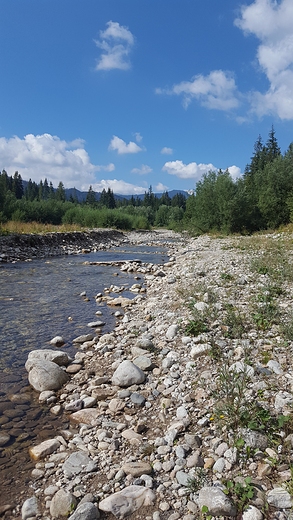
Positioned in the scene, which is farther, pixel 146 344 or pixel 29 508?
pixel 146 344

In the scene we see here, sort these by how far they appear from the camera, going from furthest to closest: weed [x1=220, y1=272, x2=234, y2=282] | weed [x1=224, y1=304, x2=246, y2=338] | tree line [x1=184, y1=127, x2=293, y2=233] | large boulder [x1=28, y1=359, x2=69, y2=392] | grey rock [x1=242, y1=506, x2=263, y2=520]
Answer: tree line [x1=184, y1=127, x2=293, y2=233] < weed [x1=220, y1=272, x2=234, y2=282] < weed [x1=224, y1=304, x2=246, y2=338] < large boulder [x1=28, y1=359, x2=69, y2=392] < grey rock [x1=242, y1=506, x2=263, y2=520]

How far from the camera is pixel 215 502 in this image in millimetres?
2551

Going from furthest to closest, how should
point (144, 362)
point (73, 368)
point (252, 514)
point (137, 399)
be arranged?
point (73, 368) < point (144, 362) < point (137, 399) < point (252, 514)

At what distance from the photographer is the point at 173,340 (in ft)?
19.4

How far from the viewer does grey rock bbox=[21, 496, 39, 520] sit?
2734 millimetres

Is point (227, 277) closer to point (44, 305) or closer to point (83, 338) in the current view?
point (83, 338)

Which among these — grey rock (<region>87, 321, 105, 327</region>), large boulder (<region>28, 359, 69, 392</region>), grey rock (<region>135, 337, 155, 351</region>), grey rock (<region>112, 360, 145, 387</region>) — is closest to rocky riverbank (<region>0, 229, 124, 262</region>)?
grey rock (<region>87, 321, 105, 327</region>)

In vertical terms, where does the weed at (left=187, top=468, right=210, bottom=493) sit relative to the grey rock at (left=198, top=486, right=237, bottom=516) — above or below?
below

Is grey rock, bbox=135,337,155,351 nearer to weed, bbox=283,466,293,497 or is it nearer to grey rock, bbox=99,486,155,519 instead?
grey rock, bbox=99,486,155,519

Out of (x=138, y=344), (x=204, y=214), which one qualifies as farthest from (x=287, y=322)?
(x=204, y=214)

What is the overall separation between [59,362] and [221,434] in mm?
3373

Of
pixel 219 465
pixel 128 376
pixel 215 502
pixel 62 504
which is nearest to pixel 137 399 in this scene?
pixel 128 376

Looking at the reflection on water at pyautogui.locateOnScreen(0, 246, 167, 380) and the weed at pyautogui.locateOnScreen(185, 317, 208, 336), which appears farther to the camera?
the reflection on water at pyautogui.locateOnScreen(0, 246, 167, 380)

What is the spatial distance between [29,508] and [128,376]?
7.38 ft
